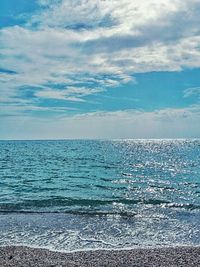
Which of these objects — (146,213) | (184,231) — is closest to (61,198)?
(146,213)

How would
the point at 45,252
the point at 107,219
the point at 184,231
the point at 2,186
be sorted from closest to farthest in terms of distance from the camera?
the point at 45,252
the point at 184,231
the point at 107,219
the point at 2,186

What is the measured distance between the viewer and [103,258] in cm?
1462

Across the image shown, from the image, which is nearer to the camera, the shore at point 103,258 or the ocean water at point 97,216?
the shore at point 103,258

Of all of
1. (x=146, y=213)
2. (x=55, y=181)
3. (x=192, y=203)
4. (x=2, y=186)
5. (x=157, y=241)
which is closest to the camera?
(x=157, y=241)

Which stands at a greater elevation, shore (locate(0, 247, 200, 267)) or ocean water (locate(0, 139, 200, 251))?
shore (locate(0, 247, 200, 267))

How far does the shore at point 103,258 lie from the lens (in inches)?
544

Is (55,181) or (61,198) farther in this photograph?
(55,181)

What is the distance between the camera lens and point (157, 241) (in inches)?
707

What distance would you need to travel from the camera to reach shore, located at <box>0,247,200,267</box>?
1383cm

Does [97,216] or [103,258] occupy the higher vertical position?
[103,258]

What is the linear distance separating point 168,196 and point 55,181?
50.8ft

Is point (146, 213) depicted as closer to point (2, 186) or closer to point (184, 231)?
point (184, 231)

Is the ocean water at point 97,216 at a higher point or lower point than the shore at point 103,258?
lower

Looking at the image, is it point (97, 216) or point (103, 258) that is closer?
point (103, 258)
